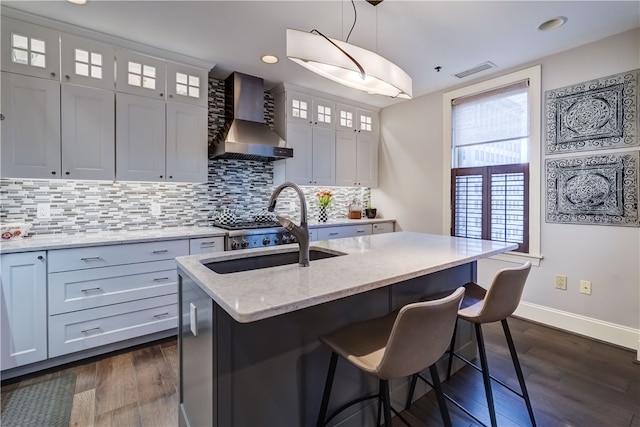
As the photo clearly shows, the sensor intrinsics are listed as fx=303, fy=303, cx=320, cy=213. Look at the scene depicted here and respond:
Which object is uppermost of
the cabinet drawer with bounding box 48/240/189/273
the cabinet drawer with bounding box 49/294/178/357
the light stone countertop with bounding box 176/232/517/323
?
the light stone countertop with bounding box 176/232/517/323

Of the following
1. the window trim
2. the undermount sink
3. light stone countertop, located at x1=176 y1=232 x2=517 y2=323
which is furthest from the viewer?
the window trim

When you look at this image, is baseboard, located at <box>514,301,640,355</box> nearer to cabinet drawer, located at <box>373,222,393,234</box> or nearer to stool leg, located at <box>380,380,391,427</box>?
cabinet drawer, located at <box>373,222,393,234</box>

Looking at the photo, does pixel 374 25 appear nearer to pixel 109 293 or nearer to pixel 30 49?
pixel 30 49

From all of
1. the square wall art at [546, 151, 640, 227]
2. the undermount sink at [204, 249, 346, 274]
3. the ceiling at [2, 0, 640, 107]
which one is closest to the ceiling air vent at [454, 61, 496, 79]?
the ceiling at [2, 0, 640, 107]

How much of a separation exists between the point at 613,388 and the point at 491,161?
2.21m

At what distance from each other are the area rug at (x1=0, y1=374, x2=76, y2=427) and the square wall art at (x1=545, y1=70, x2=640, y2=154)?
423 centimetres

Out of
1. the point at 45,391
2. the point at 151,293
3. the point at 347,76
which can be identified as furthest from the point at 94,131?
the point at 347,76

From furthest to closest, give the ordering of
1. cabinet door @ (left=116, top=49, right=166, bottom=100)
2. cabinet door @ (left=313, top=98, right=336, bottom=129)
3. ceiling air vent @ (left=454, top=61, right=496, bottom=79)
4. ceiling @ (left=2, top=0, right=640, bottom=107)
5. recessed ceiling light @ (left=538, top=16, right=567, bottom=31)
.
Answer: cabinet door @ (left=313, top=98, right=336, bottom=129) < ceiling air vent @ (left=454, top=61, right=496, bottom=79) < cabinet door @ (left=116, top=49, right=166, bottom=100) < recessed ceiling light @ (left=538, top=16, right=567, bottom=31) < ceiling @ (left=2, top=0, right=640, bottom=107)

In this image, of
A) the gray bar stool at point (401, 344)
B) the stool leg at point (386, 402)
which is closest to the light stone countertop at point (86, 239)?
the gray bar stool at point (401, 344)

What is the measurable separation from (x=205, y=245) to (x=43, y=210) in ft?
4.29

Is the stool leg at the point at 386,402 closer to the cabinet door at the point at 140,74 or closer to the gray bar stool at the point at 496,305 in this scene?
the gray bar stool at the point at 496,305

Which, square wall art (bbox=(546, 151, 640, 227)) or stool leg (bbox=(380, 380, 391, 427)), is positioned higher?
square wall art (bbox=(546, 151, 640, 227))

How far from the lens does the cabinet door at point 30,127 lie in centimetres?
217

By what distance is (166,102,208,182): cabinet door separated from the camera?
9.38 feet
